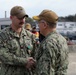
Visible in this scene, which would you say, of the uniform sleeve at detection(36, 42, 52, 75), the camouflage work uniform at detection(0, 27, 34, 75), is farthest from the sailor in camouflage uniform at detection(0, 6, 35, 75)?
the uniform sleeve at detection(36, 42, 52, 75)

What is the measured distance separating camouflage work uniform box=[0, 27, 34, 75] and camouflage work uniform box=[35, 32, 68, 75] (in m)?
0.86

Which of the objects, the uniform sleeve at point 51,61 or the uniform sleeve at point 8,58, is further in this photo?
the uniform sleeve at point 8,58

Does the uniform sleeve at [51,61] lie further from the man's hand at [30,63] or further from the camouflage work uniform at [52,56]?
the man's hand at [30,63]

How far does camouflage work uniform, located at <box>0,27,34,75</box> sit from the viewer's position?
4.93 metres

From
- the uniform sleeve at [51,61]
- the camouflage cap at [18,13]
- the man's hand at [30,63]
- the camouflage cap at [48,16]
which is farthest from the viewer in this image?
the camouflage cap at [18,13]

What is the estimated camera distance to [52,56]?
13.0 feet

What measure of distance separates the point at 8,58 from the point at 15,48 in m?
0.19

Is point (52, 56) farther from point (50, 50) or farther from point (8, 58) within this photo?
point (8, 58)

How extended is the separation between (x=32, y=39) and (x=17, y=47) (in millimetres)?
331

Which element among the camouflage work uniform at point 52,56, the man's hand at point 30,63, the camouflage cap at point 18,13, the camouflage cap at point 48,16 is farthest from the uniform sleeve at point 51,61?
the camouflage cap at point 18,13

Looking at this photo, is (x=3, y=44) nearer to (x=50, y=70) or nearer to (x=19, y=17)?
(x=19, y=17)

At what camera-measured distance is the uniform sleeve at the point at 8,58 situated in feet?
16.1

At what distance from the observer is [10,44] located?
5.02 metres

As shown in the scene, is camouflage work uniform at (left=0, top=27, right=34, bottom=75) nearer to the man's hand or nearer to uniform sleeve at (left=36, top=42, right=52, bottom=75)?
the man's hand
